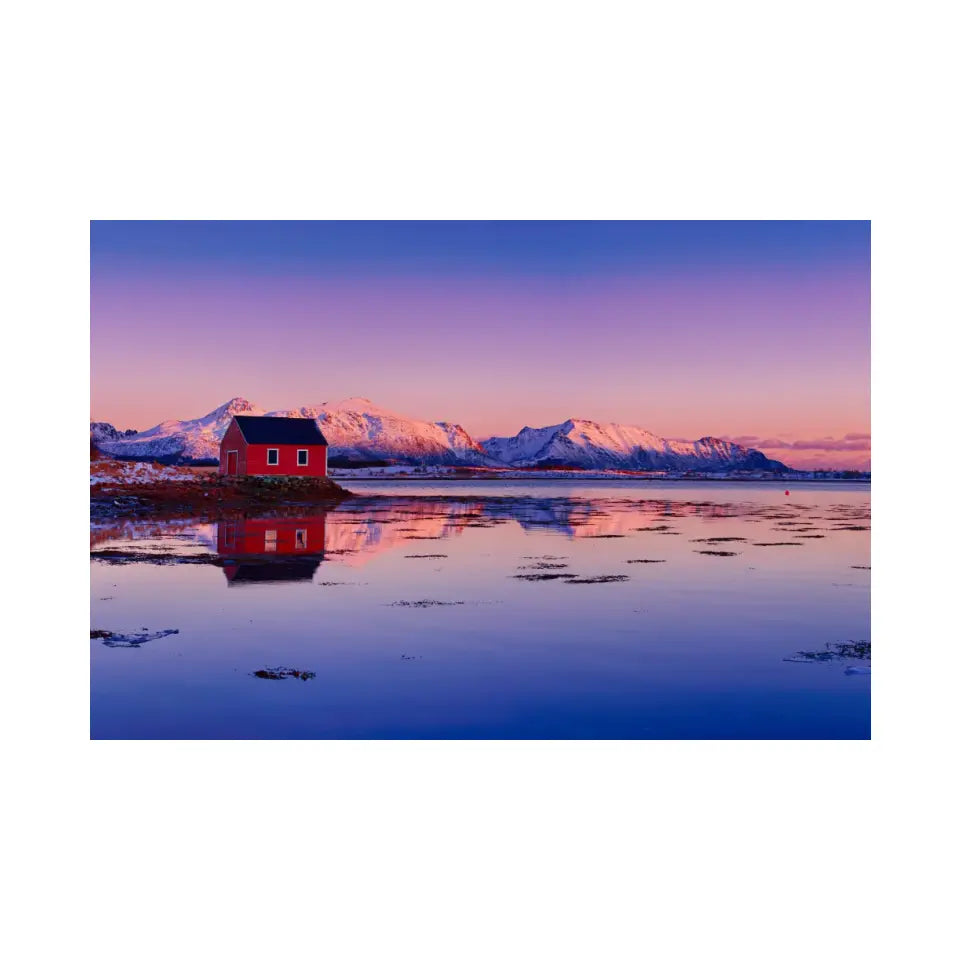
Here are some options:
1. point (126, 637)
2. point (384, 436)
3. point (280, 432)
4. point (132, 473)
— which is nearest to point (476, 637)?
point (126, 637)

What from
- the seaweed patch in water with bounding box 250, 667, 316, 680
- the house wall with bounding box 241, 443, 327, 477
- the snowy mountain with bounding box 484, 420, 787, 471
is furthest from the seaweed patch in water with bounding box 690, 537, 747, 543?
the house wall with bounding box 241, 443, 327, 477

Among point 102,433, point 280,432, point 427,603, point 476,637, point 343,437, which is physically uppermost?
point 280,432

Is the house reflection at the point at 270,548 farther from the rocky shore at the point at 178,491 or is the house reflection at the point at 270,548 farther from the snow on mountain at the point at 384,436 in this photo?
the rocky shore at the point at 178,491

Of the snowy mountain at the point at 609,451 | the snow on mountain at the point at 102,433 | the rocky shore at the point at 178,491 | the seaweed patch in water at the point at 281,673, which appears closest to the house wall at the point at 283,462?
the rocky shore at the point at 178,491

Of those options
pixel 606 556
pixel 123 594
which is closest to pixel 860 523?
pixel 606 556

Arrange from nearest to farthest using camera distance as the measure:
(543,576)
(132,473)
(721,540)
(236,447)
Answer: (543,576)
(721,540)
(132,473)
(236,447)

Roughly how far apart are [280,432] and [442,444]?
24.4ft

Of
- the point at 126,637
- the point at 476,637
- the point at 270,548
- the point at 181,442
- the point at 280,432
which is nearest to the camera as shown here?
the point at 126,637

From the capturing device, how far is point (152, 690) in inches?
392

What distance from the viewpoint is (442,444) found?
35781 millimetres

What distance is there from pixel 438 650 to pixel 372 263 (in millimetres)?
9666

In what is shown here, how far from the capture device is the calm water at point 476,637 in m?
9.48

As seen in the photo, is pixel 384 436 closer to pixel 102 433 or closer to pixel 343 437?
pixel 343 437
